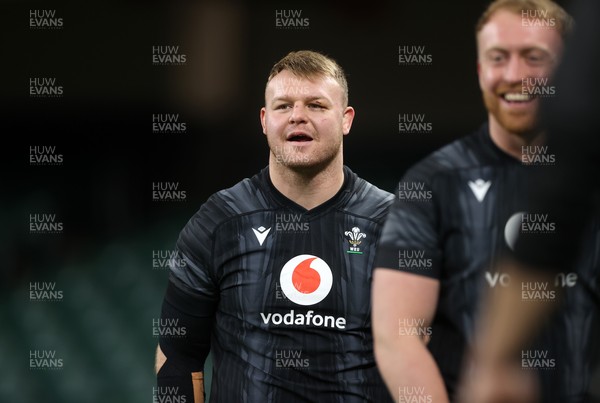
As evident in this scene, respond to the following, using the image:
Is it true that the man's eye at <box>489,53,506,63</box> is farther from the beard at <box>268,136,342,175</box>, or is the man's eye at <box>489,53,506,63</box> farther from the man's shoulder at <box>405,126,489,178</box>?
the beard at <box>268,136,342,175</box>

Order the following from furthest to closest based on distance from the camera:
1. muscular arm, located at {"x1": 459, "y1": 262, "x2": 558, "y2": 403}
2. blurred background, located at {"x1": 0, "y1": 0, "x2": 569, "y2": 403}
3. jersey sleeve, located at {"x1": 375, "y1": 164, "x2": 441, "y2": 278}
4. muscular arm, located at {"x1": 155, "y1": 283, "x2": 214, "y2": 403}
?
blurred background, located at {"x1": 0, "y1": 0, "x2": 569, "y2": 403}, muscular arm, located at {"x1": 155, "y1": 283, "x2": 214, "y2": 403}, jersey sleeve, located at {"x1": 375, "y1": 164, "x2": 441, "y2": 278}, muscular arm, located at {"x1": 459, "y1": 262, "x2": 558, "y2": 403}

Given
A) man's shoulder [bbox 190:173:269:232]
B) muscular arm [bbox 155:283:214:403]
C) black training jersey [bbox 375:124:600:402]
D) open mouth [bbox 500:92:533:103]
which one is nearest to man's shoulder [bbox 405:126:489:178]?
black training jersey [bbox 375:124:600:402]

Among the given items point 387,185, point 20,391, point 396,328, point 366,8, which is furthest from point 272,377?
point 20,391

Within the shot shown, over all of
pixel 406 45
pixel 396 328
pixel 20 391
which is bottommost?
pixel 20 391

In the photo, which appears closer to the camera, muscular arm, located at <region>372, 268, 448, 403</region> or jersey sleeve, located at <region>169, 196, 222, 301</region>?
muscular arm, located at <region>372, 268, 448, 403</region>

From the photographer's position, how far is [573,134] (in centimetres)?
138

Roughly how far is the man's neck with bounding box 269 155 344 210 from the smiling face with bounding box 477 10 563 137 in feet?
1.67

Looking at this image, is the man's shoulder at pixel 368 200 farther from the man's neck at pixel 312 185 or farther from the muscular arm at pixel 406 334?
the muscular arm at pixel 406 334

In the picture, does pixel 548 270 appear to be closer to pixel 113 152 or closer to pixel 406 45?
pixel 406 45

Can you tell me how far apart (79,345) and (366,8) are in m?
2.05

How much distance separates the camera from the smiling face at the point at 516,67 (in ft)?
7.75

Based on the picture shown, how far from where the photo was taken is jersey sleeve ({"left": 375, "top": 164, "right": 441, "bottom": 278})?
7.77 ft

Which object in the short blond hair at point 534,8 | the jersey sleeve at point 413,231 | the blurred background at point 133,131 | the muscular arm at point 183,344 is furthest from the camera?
the blurred background at point 133,131

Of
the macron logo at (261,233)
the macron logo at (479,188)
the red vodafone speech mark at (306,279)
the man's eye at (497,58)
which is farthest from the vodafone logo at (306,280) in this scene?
the man's eye at (497,58)
